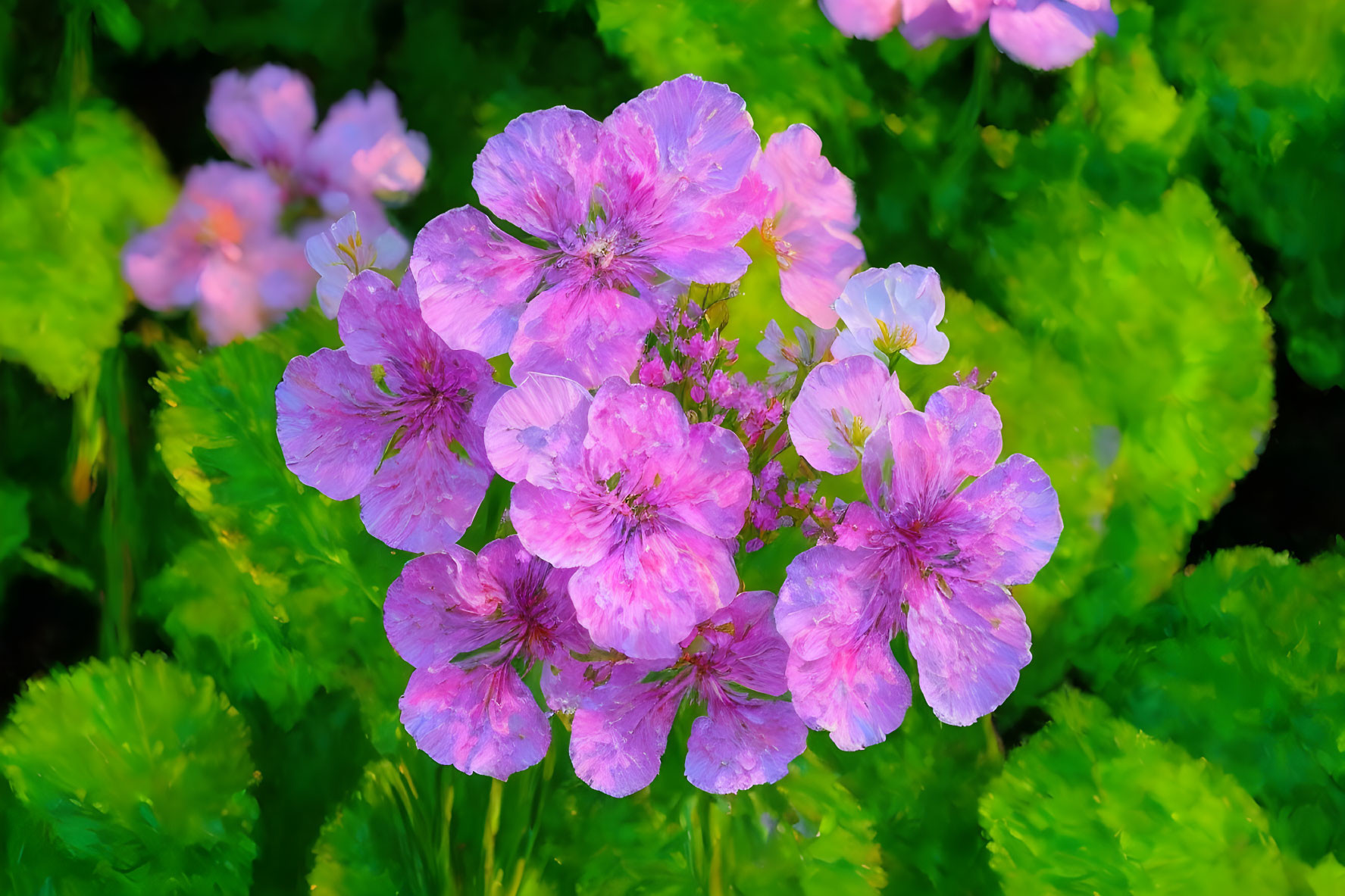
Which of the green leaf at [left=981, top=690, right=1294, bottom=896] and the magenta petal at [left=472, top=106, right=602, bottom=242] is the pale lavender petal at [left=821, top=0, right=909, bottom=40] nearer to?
the magenta petal at [left=472, top=106, right=602, bottom=242]

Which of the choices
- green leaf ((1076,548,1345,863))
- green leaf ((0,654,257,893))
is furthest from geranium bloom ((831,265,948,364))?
green leaf ((0,654,257,893))

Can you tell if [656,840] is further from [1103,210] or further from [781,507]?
[1103,210]

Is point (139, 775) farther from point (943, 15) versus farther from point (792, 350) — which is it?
point (943, 15)

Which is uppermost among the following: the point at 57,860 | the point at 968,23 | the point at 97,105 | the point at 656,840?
the point at 968,23

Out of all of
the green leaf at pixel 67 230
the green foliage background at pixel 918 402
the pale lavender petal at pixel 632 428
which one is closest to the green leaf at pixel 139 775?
the green foliage background at pixel 918 402

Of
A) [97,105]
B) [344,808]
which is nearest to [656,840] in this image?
[344,808]

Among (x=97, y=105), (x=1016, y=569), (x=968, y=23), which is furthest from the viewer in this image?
(x=97, y=105)

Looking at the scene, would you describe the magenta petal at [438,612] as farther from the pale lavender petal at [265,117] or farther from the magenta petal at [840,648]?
the pale lavender petal at [265,117]
